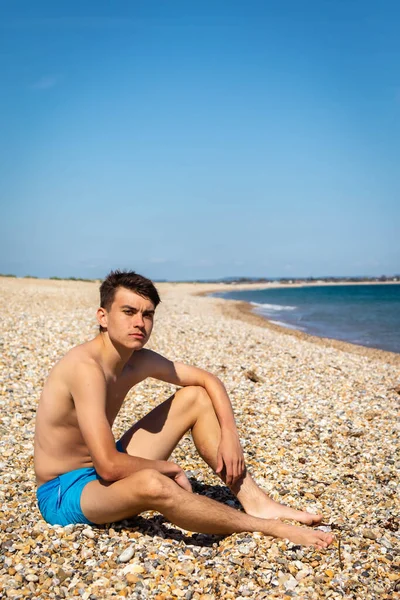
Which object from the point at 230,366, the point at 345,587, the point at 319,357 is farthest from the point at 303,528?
the point at 319,357

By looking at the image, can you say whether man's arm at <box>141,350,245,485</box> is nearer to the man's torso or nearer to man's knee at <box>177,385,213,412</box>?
man's knee at <box>177,385,213,412</box>

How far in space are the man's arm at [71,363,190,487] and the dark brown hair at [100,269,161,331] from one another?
64 centimetres

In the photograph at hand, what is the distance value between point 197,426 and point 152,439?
442 mm

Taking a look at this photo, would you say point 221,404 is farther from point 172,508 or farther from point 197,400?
point 172,508

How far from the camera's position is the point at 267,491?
561 cm

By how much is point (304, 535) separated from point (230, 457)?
34.3 inches

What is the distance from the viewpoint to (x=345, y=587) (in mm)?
3639

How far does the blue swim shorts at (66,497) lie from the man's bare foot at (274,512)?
148 cm

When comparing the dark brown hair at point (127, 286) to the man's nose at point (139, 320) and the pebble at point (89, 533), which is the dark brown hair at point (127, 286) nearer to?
the man's nose at point (139, 320)

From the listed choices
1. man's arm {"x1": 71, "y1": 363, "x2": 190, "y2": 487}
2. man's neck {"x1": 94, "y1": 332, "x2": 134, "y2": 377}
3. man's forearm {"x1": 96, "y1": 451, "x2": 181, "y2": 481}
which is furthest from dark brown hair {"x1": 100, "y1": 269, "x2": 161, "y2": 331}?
man's forearm {"x1": 96, "y1": 451, "x2": 181, "y2": 481}

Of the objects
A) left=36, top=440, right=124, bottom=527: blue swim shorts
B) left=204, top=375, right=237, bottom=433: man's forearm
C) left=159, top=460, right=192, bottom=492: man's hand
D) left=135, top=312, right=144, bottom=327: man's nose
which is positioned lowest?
left=36, top=440, right=124, bottom=527: blue swim shorts

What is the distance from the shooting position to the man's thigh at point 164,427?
4.77 metres

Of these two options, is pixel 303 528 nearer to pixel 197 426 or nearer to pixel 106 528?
pixel 197 426

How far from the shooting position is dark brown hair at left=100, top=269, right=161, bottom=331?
169 inches
